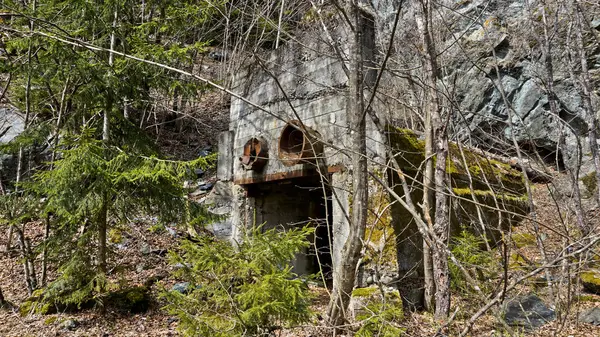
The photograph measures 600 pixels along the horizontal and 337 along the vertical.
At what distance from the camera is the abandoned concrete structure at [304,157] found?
19.0 feet

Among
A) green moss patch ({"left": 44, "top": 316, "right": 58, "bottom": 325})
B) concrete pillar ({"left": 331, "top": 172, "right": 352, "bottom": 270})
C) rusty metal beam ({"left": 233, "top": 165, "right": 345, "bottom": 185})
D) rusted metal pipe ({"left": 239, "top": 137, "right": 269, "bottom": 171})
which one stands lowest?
green moss patch ({"left": 44, "top": 316, "right": 58, "bottom": 325})

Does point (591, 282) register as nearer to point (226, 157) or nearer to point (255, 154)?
point (255, 154)

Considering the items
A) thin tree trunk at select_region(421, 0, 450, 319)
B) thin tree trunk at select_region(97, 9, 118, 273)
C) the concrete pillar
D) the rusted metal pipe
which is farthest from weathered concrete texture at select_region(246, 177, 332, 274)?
thin tree trunk at select_region(421, 0, 450, 319)

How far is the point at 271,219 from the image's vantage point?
7875mm

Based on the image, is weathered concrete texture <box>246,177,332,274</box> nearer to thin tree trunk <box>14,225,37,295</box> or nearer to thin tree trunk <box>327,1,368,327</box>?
thin tree trunk <box>14,225,37,295</box>

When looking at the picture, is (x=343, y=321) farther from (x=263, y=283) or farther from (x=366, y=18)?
(x=366, y=18)

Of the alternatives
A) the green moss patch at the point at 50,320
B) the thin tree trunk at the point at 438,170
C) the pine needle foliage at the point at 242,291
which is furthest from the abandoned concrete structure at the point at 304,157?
the green moss patch at the point at 50,320

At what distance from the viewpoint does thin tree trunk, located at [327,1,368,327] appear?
9.95ft

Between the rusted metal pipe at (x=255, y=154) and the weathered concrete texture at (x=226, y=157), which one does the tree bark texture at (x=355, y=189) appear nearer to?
the rusted metal pipe at (x=255, y=154)

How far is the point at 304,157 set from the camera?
620 centimetres

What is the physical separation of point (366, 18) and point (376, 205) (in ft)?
8.97

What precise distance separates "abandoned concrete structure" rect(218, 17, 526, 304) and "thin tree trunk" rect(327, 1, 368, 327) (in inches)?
79.6

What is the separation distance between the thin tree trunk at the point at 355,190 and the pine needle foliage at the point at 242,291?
41 centimetres

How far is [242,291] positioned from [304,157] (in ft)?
10.2
